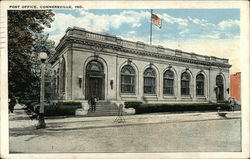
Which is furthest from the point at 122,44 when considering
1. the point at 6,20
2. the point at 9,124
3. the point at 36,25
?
the point at 9,124

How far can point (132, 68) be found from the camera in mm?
7633

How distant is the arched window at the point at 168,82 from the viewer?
7.74m

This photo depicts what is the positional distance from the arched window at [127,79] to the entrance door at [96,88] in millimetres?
555

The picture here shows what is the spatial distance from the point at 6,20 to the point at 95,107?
287cm

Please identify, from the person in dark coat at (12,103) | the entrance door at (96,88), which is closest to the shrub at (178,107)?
the entrance door at (96,88)

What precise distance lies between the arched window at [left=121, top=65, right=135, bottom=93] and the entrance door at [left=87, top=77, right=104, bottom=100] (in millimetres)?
555

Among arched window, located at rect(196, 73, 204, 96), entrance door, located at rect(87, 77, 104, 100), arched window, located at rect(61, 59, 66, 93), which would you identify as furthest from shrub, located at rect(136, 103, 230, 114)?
arched window, located at rect(61, 59, 66, 93)

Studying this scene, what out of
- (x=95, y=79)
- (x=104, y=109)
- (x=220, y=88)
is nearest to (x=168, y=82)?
(x=220, y=88)

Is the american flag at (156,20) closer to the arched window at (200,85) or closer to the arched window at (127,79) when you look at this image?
the arched window at (127,79)

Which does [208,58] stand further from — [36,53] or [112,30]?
[36,53]

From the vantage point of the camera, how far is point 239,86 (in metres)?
6.49

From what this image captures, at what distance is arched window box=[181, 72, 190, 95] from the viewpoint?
305 inches

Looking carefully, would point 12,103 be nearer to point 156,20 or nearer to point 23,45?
point 23,45

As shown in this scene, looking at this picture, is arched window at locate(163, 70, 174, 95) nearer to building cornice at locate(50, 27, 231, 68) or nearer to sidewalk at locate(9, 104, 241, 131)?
building cornice at locate(50, 27, 231, 68)
